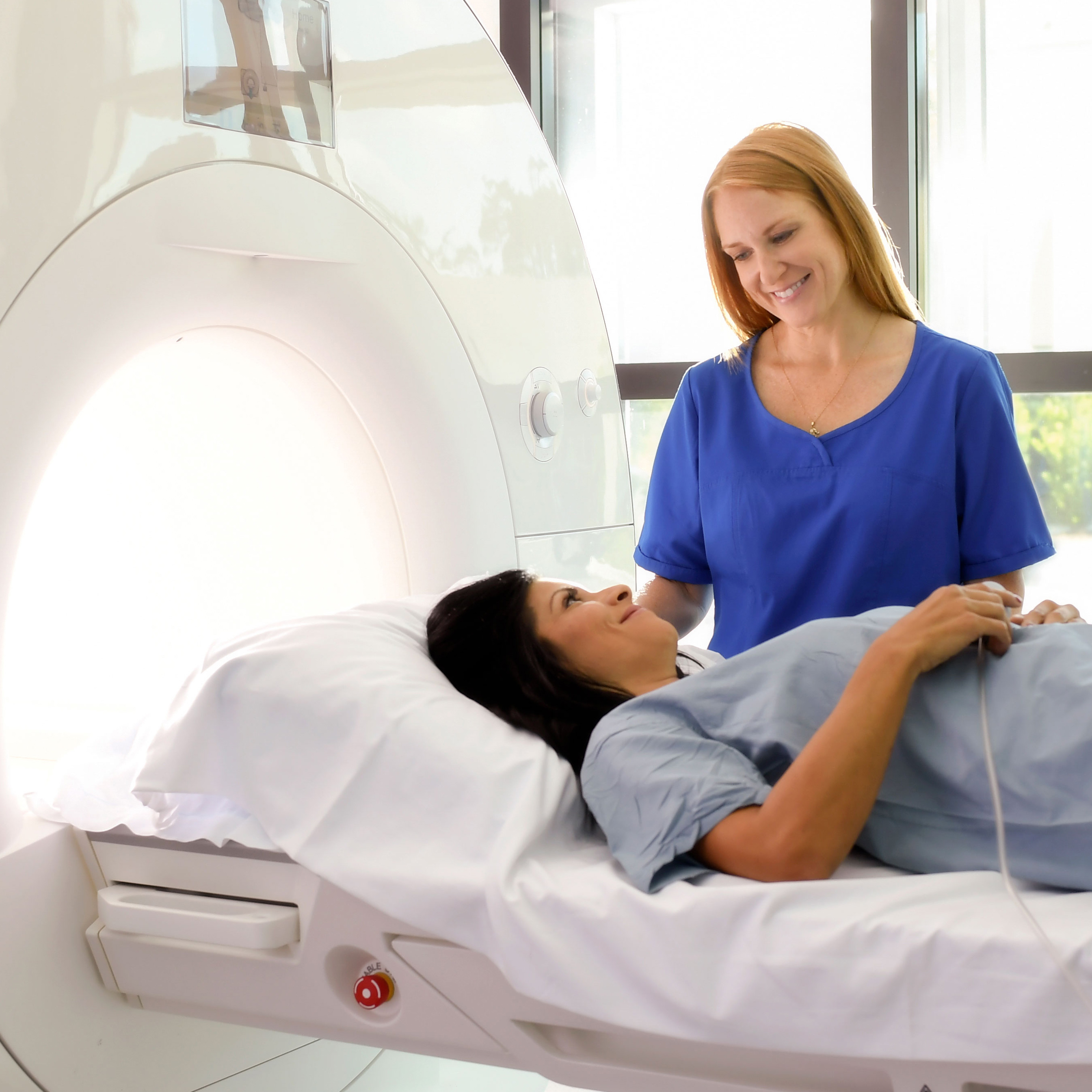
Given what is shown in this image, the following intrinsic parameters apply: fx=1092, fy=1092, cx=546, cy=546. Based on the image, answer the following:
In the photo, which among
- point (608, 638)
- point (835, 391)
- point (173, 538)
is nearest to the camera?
point (608, 638)

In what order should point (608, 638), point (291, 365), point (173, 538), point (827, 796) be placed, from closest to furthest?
1. point (827, 796)
2. point (608, 638)
3. point (291, 365)
4. point (173, 538)

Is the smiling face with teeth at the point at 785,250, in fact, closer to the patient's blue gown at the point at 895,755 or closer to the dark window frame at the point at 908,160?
the patient's blue gown at the point at 895,755

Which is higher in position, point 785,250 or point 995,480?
point 785,250

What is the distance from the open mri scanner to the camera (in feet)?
3.28

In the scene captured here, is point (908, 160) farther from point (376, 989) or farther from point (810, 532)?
point (376, 989)

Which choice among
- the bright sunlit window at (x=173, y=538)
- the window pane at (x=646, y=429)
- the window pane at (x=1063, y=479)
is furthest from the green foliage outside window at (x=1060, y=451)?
the bright sunlit window at (x=173, y=538)

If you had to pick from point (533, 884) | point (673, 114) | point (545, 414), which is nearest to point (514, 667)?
point (533, 884)

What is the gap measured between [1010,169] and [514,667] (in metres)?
2.03

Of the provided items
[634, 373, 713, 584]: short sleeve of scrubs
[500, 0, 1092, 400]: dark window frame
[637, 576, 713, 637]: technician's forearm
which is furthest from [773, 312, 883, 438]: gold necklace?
[500, 0, 1092, 400]: dark window frame

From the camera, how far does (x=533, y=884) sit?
916 millimetres

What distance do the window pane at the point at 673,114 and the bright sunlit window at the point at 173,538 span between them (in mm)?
1369

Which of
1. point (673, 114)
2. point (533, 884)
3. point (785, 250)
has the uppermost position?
point (673, 114)

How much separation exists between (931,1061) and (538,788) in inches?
15.5

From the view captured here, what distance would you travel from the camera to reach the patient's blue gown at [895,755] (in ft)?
3.09
